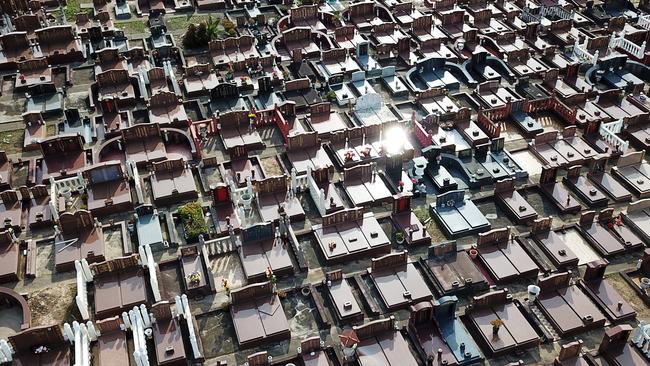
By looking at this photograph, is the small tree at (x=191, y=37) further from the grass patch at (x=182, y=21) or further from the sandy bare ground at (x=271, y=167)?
the sandy bare ground at (x=271, y=167)

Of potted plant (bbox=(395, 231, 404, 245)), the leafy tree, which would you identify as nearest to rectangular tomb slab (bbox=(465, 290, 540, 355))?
potted plant (bbox=(395, 231, 404, 245))

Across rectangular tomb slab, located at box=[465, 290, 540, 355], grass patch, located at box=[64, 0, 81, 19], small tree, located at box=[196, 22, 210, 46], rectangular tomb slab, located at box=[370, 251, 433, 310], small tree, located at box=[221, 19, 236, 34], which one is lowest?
rectangular tomb slab, located at box=[465, 290, 540, 355]

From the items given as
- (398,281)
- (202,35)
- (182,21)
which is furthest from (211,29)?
(398,281)

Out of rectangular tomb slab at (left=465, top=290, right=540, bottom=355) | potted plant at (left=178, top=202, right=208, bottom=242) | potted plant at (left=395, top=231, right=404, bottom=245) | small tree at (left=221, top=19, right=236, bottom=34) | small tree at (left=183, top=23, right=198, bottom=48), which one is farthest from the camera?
small tree at (left=221, top=19, right=236, bottom=34)

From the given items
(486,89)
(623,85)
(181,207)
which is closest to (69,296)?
(181,207)

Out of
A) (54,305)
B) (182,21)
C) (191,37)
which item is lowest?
(54,305)

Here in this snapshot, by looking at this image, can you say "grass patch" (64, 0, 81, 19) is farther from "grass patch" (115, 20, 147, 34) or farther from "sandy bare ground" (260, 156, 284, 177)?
"sandy bare ground" (260, 156, 284, 177)

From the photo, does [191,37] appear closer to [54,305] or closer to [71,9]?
[71,9]
